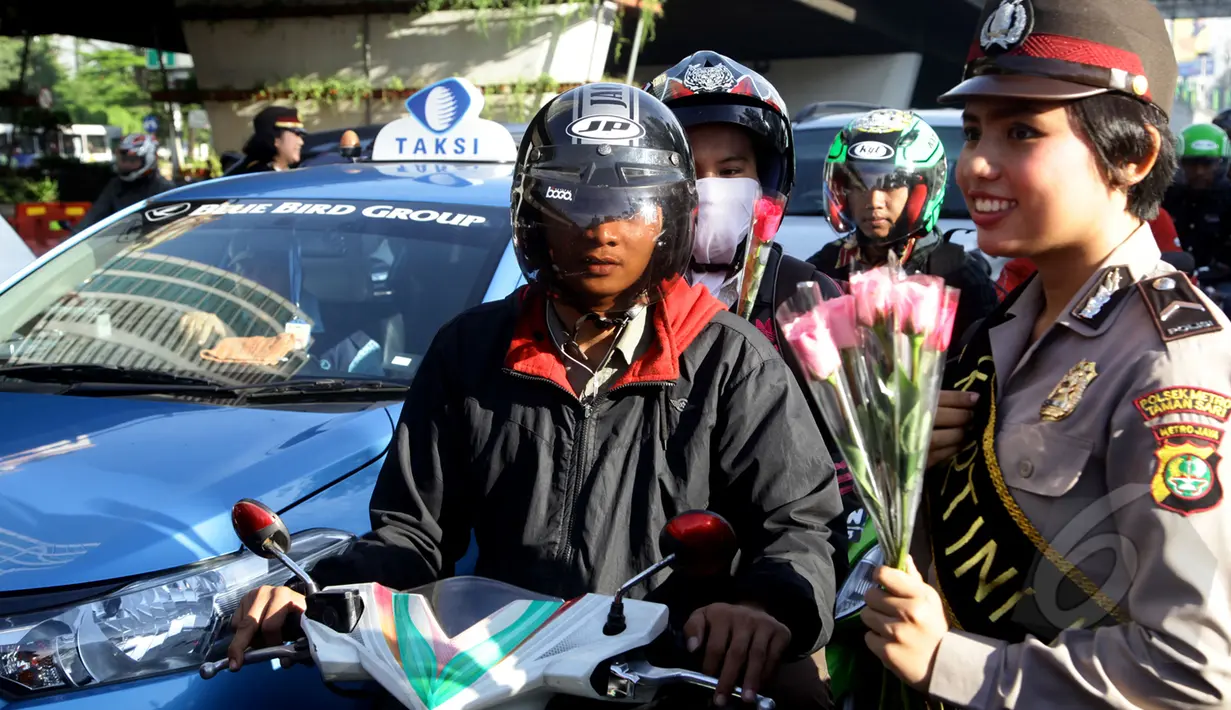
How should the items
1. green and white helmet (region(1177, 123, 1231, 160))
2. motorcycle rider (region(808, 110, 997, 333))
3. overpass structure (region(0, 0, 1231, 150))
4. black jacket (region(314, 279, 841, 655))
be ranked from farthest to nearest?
overpass structure (region(0, 0, 1231, 150))
green and white helmet (region(1177, 123, 1231, 160))
motorcycle rider (region(808, 110, 997, 333))
black jacket (region(314, 279, 841, 655))

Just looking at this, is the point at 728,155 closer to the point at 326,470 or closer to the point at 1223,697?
the point at 326,470

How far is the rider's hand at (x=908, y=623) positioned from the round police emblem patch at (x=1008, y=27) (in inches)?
32.3

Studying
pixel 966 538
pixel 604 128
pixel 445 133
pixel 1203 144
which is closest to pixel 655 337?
pixel 604 128

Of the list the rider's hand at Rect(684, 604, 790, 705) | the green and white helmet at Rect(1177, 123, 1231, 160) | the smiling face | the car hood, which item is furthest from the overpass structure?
the rider's hand at Rect(684, 604, 790, 705)

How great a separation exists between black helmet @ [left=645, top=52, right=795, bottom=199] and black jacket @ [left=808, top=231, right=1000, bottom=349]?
908 mm

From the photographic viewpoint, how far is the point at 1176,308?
178 cm

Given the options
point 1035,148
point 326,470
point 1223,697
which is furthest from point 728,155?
point 1223,697

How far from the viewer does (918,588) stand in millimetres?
1743

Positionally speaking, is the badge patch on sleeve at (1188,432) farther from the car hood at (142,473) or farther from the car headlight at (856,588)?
the car hood at (142,473)

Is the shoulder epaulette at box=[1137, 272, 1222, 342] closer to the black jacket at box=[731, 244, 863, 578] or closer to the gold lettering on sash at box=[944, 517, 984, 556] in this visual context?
the gold lettering on sash at box=[944, 517, 984, 556]

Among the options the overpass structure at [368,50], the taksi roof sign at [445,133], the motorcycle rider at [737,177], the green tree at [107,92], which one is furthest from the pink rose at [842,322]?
the green tree at [107,92]

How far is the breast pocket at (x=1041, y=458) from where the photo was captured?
1784 mm

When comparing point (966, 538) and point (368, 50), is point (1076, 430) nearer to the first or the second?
point (966, 538)

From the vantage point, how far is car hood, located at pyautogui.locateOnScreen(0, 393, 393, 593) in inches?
104
